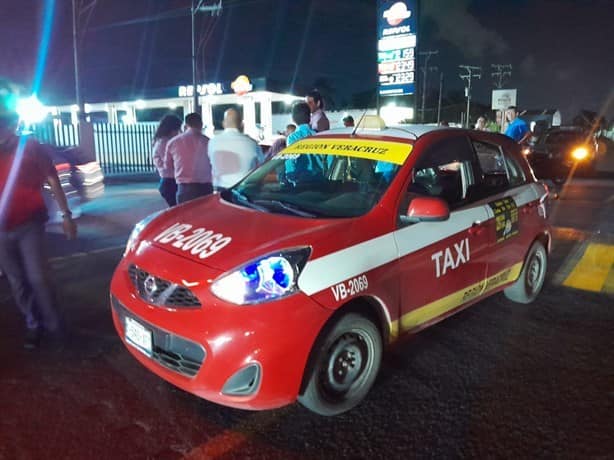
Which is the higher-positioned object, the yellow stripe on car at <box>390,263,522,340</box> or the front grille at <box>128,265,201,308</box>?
the front grille at <box>128,265,201,308</box>

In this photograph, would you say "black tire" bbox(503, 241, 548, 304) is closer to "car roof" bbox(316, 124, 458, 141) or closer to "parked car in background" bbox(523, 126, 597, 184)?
"car roof" bbox(316, 124, 458, 141)

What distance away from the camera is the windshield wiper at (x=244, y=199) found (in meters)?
3.52

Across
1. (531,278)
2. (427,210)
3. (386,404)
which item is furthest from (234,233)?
(531,278)

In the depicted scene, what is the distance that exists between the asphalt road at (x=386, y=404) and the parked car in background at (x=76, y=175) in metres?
2.98

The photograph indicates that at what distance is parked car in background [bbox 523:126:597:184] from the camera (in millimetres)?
16016

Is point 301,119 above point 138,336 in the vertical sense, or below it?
above

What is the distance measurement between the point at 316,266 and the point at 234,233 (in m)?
0.55

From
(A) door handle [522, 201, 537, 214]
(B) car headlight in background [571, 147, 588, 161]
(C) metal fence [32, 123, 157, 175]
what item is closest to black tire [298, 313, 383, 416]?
(A) door handle [522, 201, 537, 214]

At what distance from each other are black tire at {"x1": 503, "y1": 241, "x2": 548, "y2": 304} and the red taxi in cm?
46

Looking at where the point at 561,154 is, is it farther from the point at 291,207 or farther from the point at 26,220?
the point at 26,220

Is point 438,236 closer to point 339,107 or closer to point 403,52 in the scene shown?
point 403,52

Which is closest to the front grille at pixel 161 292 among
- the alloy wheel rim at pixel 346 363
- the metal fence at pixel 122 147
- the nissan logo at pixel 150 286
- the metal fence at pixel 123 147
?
the nissan logo at pixel 150 286

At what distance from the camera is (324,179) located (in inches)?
159

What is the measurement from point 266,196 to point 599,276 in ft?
14.0
